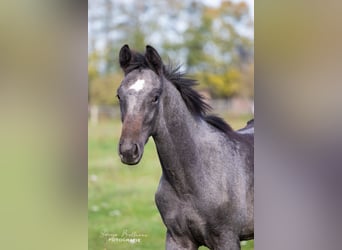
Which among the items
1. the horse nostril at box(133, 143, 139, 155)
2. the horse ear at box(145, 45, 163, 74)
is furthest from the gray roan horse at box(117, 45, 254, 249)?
the horse nostril at box(133, 143, 139, 155)

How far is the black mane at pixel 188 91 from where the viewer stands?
2262mm

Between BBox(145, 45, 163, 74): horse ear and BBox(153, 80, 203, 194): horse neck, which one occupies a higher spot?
BBox(145, 45, 163, 74): horse ear

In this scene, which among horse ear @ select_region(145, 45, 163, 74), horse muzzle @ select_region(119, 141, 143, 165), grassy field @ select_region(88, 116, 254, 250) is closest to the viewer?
horse muzzle @ select_region(119, 141, 143, 165)

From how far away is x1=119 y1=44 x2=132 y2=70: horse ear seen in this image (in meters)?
2.26

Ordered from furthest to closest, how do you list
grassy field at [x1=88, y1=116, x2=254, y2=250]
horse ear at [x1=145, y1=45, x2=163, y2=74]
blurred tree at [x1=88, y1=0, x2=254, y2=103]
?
grassy field at [x1=88, y1=116, x2=254, y2=250], blurred tree at [x1=88, y1=0, x2=254, y2=103], horse ear at [x1=145, y1=45, x2=163, y2=74]

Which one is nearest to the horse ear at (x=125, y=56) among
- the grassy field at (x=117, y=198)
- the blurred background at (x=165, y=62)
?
the blurred background at (x=165, y=62)

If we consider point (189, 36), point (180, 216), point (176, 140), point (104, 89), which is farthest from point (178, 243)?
point (189, 36)

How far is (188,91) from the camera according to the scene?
2.32m

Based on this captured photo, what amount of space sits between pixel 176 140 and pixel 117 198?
497mm

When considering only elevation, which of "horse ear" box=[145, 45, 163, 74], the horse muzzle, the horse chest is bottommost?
the horse chest

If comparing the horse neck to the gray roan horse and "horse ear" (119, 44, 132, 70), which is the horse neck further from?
"horse ear" (119, 44, 132, 70)
